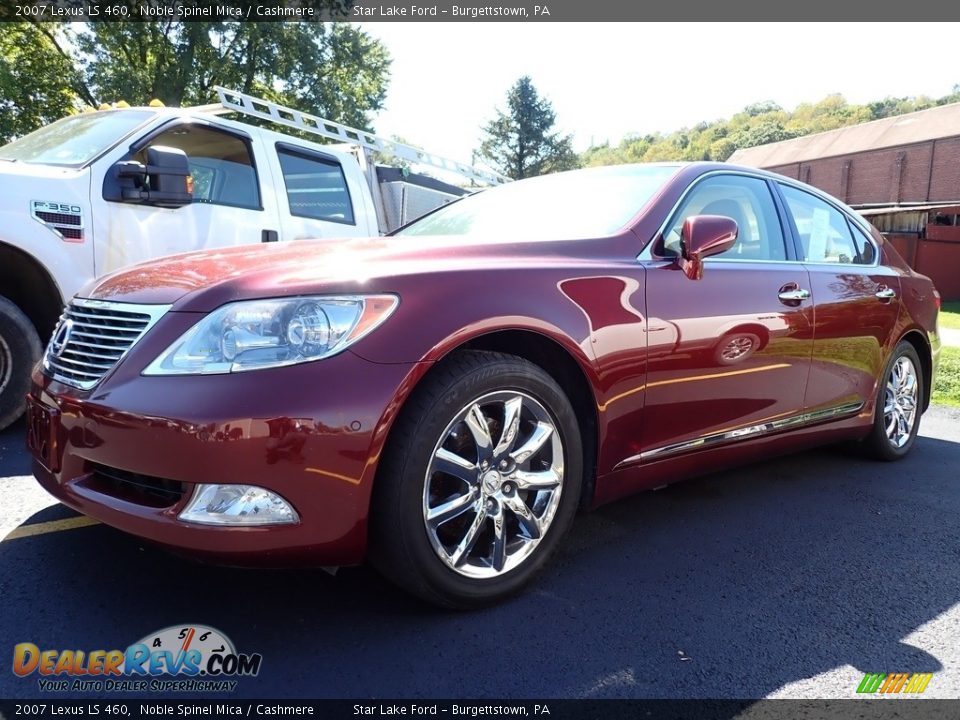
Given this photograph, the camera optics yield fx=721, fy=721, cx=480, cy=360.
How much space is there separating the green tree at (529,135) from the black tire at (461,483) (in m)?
54.5

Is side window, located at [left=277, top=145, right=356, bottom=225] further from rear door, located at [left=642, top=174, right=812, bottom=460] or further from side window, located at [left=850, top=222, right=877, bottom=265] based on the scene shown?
side window, located at [left=850, top=222, right=877, bottom=265]

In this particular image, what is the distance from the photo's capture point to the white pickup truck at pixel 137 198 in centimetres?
397

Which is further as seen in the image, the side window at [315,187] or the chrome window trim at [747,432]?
the side window at [315,187]

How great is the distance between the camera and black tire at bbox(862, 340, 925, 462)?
4262 mm

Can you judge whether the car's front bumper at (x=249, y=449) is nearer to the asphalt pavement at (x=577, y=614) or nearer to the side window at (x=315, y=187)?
the asphalt pavement at (x=577, y=614)

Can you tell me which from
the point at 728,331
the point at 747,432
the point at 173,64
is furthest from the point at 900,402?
the point at 173,64

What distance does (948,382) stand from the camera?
7773mm

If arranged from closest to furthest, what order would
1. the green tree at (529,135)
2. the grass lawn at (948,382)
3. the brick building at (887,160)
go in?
the grass lawn at (948,382), the brick building at (887,160), the green tree at (529,135)

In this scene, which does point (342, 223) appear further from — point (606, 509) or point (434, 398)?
point (434, 398)

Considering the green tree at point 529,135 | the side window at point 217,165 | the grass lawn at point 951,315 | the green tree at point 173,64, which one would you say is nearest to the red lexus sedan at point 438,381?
the side window at point 217,165

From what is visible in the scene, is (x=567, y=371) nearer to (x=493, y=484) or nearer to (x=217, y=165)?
(x=493, y=484)

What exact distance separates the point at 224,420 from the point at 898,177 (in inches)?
2064

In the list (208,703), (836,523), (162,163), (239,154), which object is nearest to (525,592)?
(208,703)

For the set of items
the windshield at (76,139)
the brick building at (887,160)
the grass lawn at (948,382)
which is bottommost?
the grass lawn at (948,382)
